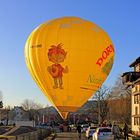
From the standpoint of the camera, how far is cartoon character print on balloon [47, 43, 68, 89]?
31.8 metres

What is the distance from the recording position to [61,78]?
105 feet

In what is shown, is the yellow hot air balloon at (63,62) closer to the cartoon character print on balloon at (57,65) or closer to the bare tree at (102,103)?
the cartoon character print on balloon at (57,65)

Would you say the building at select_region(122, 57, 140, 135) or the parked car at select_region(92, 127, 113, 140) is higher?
the building at select_region(122, 57, 140, 135)

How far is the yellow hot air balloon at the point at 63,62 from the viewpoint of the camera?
31.8m

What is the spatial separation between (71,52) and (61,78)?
196 cm

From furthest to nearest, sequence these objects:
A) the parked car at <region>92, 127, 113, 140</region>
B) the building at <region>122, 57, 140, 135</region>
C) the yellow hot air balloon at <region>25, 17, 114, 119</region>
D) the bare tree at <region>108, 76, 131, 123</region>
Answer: the bare tree at <region>108, 76, 131, 123</region> < the building at <region>122, 57, 140, 135</region> < the parked car at <region>92, 127, 113, 140</region> < the yellow hot air balloon at <region>25, 17, 114, 119</region>

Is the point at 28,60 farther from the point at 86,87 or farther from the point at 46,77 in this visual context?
the point at 86,87

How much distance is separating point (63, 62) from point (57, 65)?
0.47m

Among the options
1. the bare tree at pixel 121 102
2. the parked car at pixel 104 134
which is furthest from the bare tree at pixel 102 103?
the parked car at pixel 104 134

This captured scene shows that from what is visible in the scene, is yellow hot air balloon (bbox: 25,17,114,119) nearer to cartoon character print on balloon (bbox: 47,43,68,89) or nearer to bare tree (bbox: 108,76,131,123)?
cartoon character print on balloon (bbox: 47,43,68,89)

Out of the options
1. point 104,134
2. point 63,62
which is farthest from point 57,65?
point 104,134

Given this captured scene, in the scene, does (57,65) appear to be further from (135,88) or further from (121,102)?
(121,102)

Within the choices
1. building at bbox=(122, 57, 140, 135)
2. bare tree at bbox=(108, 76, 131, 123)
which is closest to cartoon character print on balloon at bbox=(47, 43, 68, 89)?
building at bbox=(122, 57, 140, 135)

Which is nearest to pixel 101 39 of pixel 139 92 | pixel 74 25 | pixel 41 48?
pixel 74 25
